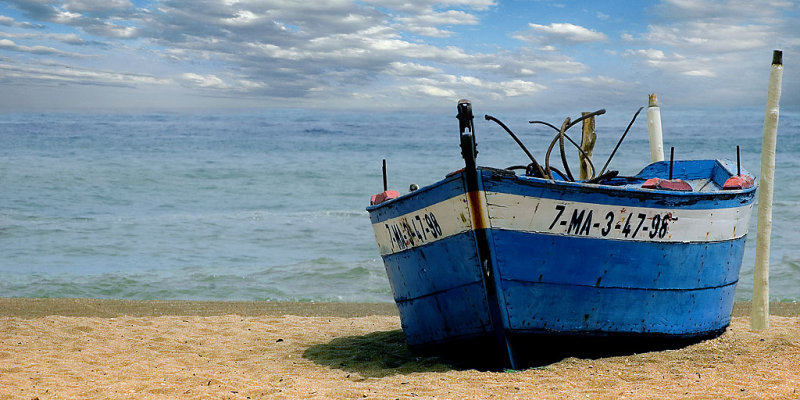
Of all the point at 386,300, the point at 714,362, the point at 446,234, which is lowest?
the point at 386,300

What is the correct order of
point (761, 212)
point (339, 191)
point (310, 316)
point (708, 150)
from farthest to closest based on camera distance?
point (708, 150)
point (339, 191)
point (310, 316)
point (761, 212)

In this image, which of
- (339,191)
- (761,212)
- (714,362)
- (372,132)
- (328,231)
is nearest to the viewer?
(714,362)

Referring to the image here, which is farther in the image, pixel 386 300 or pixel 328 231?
pixel 328 231

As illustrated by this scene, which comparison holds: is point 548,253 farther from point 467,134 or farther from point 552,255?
point 467,134

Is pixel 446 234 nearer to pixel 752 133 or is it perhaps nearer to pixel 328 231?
pixel 328 231

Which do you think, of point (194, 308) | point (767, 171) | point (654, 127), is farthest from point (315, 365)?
point (654, 127)

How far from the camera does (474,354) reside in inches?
255

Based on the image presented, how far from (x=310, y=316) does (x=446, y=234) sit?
4.59m

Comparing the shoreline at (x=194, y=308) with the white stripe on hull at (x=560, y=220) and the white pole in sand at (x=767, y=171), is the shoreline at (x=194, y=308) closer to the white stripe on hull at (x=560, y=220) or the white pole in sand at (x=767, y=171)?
the white pole in sand at (x=767, y=171)

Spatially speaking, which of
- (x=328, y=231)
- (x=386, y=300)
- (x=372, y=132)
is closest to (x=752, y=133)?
(x=372, y=132)

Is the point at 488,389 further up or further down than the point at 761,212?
further down

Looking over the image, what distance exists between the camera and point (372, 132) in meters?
61.0

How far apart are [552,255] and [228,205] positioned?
19.1 m

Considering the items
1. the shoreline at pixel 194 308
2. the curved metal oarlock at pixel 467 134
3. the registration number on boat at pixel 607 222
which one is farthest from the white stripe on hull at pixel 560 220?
the shoreline at pixel 194 308
